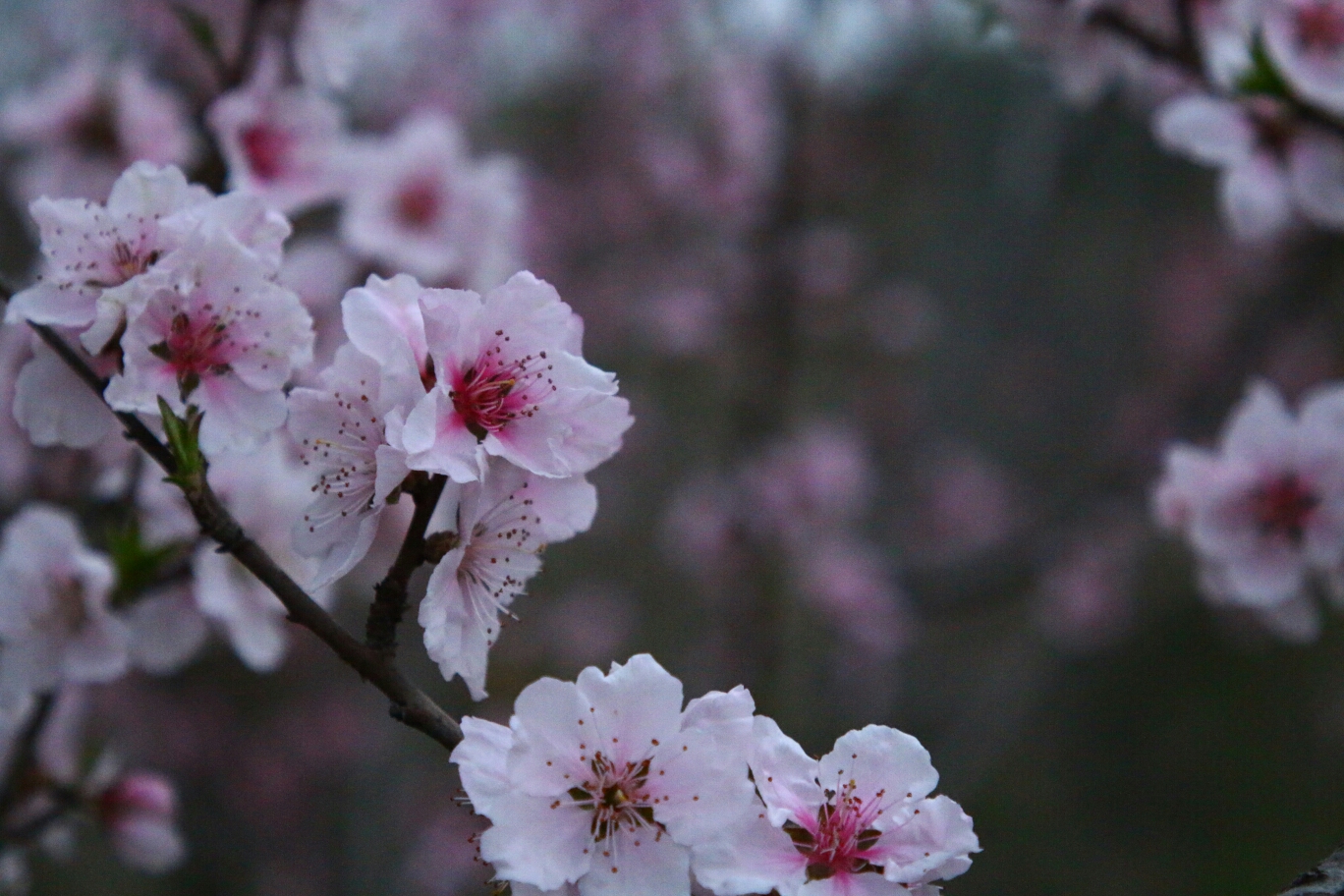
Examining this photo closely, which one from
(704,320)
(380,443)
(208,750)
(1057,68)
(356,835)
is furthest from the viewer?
(704,320)

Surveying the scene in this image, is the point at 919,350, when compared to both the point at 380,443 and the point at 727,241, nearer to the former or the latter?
the point at 727,241

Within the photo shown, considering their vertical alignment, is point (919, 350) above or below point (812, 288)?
above

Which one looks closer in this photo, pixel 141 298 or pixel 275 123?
pixel 141 298

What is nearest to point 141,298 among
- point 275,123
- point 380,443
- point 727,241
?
point 380,443

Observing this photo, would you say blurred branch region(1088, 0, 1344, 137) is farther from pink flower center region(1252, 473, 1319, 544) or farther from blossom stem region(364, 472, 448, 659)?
blossom stem region(364, 472, 448, 659)

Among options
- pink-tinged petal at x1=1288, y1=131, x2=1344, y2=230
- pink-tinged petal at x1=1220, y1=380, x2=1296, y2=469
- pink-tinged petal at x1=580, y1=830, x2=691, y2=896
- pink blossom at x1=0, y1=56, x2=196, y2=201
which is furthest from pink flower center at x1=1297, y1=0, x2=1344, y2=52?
pink blossom at x1=0, y1=56, x2=196, y2=201

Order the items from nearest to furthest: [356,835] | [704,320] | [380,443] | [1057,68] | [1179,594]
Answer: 1. [380,443]
2. [1057,68]
3. [356,835]
4. [704,320]
5. [1179,594]

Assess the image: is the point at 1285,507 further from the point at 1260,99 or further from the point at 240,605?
the point at 240,605

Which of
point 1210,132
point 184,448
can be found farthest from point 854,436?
point 184,448
